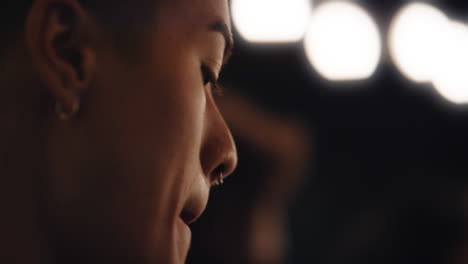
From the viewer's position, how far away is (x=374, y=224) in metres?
4.14

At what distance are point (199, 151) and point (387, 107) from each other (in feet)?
12.4

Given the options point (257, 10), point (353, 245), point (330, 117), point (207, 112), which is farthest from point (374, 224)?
point (207, 112)

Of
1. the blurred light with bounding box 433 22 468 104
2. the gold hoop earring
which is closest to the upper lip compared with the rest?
the gold hoop earring

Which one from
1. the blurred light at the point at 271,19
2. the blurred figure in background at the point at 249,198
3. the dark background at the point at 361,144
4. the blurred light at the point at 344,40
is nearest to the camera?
the blurred figure in background at the point at 249,198

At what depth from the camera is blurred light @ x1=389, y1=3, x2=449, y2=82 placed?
3.71m

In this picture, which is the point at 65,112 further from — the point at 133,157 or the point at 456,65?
the point at 456,65

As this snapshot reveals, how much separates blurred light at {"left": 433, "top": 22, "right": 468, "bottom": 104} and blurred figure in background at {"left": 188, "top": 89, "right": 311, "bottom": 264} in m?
1.51

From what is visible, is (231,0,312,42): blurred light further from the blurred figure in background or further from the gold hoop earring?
the gold hoop earring

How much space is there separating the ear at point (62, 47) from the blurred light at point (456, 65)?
10.4 feet

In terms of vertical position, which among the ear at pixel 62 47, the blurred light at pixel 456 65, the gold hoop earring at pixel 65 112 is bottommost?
the blurred light at pixel 456 65

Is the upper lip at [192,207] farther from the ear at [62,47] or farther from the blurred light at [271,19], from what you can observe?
the blurred light at [271,19]

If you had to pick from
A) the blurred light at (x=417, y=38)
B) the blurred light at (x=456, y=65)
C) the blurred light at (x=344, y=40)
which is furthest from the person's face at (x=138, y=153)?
the blurred light at (x=456, y=65)

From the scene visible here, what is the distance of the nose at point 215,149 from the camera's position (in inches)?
40.4

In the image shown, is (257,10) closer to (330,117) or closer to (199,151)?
(330,117)
